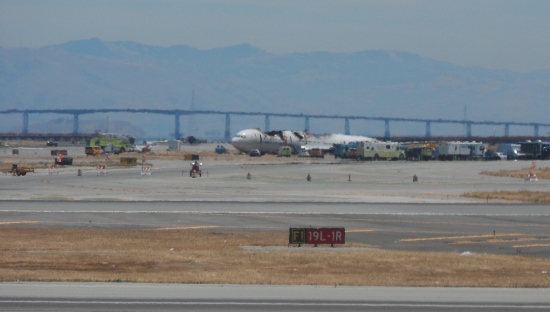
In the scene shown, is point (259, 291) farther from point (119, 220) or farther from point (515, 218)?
point (515, 218)

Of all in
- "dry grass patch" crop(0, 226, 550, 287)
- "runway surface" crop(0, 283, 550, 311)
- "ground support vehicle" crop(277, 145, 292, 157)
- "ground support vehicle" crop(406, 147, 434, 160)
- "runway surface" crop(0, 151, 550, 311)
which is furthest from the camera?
"ground support vehicle" crop(277, 145, 292, 157)

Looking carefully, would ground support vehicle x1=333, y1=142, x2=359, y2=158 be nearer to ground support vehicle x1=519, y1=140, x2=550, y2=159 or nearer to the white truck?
the white truck

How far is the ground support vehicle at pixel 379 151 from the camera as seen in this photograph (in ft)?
480

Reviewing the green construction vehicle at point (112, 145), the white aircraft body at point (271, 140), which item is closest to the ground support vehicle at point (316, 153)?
the white aircraft body at point (271, 140)

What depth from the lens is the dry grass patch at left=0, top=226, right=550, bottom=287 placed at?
27.7 metres

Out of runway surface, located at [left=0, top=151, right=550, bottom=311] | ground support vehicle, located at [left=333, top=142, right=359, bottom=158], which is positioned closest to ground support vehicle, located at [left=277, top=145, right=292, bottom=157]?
ground support vehicle, located at [left=333, top=142, right=359, bottom=158]

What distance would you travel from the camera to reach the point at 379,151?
14788 cm

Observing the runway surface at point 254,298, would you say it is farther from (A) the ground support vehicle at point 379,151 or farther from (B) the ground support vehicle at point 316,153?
(B) the ground support vehicle at point 316,153

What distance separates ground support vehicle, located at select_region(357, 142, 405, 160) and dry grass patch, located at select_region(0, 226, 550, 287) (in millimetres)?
108711

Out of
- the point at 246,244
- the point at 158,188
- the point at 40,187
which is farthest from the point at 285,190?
the point at 246,244

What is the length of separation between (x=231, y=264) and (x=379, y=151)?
389 ft

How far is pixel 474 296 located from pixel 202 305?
775 cm

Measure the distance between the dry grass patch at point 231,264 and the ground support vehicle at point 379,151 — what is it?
109 meters

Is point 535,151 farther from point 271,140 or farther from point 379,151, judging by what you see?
point 271,140
